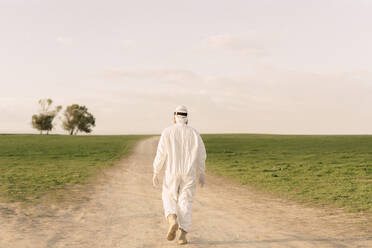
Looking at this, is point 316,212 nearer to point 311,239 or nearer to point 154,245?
point 311,239

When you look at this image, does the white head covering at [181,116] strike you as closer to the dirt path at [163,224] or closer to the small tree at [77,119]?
the dirt path at [163,224]

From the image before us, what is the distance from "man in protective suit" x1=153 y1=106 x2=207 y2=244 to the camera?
6.42 m

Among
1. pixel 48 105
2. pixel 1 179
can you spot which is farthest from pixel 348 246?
pixel 48 105

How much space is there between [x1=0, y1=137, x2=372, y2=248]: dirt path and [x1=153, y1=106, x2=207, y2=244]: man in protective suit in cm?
82

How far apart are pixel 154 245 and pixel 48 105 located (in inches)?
3948

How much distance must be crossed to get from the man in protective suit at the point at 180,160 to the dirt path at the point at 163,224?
823mm

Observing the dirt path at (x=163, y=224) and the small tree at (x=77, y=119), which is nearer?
the dirt path at (x=163, y=224)

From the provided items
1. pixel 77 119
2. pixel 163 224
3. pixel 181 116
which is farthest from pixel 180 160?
pixel 77 119

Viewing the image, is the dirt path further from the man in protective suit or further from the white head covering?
the white head covering

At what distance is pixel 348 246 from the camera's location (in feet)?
21.0

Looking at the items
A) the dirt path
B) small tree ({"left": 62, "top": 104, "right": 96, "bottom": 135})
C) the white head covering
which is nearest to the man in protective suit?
the white head covering

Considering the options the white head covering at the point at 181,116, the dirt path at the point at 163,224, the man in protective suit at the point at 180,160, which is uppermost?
the white head covering at the point at 181,116

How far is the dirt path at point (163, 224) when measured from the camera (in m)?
6.49

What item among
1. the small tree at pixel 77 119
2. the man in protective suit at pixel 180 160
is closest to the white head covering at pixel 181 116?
the man in protective suit at pixel 180 160
